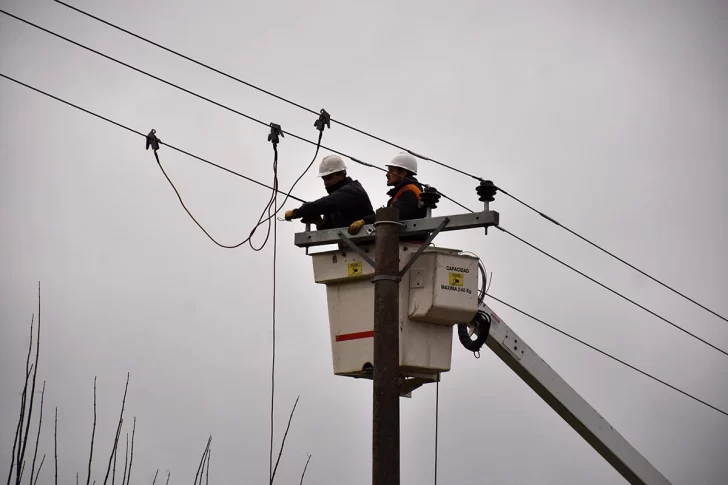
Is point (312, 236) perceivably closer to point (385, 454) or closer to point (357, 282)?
point (357, 282)

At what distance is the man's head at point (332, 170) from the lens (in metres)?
9.70

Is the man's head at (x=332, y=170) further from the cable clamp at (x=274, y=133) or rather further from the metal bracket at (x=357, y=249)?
the metal bracket at (x=357, y=249)

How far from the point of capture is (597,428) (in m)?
12.5

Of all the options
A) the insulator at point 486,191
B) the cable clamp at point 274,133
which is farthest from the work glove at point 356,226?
the cable clamp at point 274,133

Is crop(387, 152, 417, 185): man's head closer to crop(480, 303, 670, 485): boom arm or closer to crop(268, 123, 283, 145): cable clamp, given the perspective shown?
crop(268, 123, 283, 145): cable clamp

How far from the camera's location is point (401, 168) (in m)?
9.53

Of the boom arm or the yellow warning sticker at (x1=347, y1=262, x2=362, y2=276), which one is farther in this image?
the boom arm

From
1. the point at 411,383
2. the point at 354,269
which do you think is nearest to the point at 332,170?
the point at 354,269

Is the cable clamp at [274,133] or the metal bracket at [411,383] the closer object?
the metal bracket at [411,383]

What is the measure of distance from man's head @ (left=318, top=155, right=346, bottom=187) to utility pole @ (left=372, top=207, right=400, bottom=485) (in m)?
1.82

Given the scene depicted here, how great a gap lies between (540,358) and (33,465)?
7.53 m

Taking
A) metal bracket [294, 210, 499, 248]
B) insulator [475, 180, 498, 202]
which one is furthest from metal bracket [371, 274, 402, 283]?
insulator [475, 180, 498, 202]

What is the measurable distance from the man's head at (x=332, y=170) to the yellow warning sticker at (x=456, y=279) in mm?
1739

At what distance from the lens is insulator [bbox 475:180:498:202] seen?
812 centimetres
